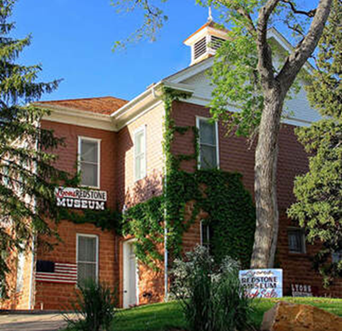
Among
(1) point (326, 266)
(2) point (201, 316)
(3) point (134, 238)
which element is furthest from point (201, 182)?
(2) point (201, 316)

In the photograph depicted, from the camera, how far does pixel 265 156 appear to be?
54.4 feet

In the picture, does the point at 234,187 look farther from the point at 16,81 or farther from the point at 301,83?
the point at 16,81

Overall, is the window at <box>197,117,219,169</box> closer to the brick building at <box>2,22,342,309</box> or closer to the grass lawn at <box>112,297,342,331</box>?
the brick building at <box>2,22,342,309</box>

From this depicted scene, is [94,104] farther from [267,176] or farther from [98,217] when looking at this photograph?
[267,176]

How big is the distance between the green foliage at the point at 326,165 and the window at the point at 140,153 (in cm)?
508

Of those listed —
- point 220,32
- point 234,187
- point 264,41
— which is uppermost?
point 220,32

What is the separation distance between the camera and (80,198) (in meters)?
20.3

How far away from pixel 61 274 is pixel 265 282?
7781mm

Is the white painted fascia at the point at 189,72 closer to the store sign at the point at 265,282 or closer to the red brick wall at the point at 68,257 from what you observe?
the red brick wall at the point at 68,257

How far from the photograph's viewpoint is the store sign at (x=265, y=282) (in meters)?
13.7

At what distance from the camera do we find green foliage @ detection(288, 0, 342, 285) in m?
17.6

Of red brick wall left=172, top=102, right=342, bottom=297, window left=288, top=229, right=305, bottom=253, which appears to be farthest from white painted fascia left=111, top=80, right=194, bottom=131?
window left=288, top=229, right=305, bottom=253

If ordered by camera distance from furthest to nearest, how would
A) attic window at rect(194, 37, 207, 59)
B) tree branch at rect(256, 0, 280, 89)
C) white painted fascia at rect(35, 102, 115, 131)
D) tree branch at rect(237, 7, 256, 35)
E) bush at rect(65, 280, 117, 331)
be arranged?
attic window at rect(194, 37, 207, 59) → white painted fascia at rect(35, 102, 115, 131) → tree branch at rect(237, 7, 256, 35) → tree branch at rect(256, 0, 280, 89) → bush at rect(65, 280, 117, 331)

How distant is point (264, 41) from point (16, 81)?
680cm
